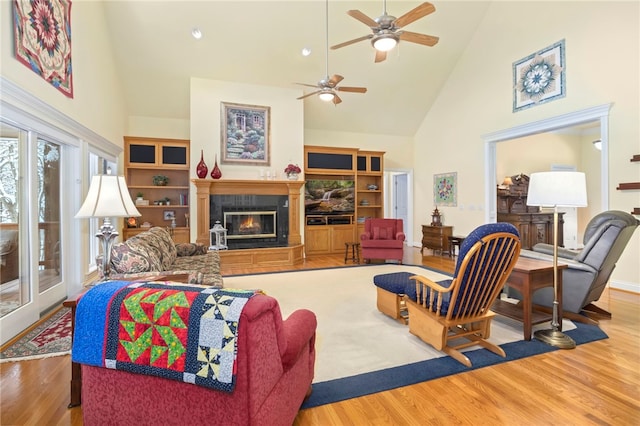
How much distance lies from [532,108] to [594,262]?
372cm

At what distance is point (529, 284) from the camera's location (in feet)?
8.73

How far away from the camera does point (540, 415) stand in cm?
175

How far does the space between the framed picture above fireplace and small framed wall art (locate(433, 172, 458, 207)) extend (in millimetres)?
4535

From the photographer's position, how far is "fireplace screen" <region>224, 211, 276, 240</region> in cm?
620

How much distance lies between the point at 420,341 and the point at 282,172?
4.72 metres

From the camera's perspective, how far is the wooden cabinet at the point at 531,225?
264 inches

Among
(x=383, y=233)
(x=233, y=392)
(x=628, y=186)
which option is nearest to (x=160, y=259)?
(x=233, y=392)

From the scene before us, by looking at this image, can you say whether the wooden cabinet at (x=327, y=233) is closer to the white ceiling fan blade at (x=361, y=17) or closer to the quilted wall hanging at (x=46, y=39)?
the white ceiling fan blade at (x=361, y=17)

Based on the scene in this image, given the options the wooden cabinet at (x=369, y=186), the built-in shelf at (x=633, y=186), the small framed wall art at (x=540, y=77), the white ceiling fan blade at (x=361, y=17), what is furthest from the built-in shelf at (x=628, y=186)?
the wooden cabinet at (x=369, y=186)

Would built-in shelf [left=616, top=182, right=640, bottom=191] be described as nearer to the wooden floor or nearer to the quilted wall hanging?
the wooden floor

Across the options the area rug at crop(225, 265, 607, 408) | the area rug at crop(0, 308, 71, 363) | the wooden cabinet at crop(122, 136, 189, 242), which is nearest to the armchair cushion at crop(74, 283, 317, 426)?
the area rug at crop(225, 265, 607, 408)

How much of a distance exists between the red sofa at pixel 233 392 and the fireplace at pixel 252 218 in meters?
4.77

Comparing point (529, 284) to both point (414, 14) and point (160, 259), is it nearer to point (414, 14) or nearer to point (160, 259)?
point (414, 14)

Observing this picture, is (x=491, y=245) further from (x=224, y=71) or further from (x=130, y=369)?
(x=224, y=71)
